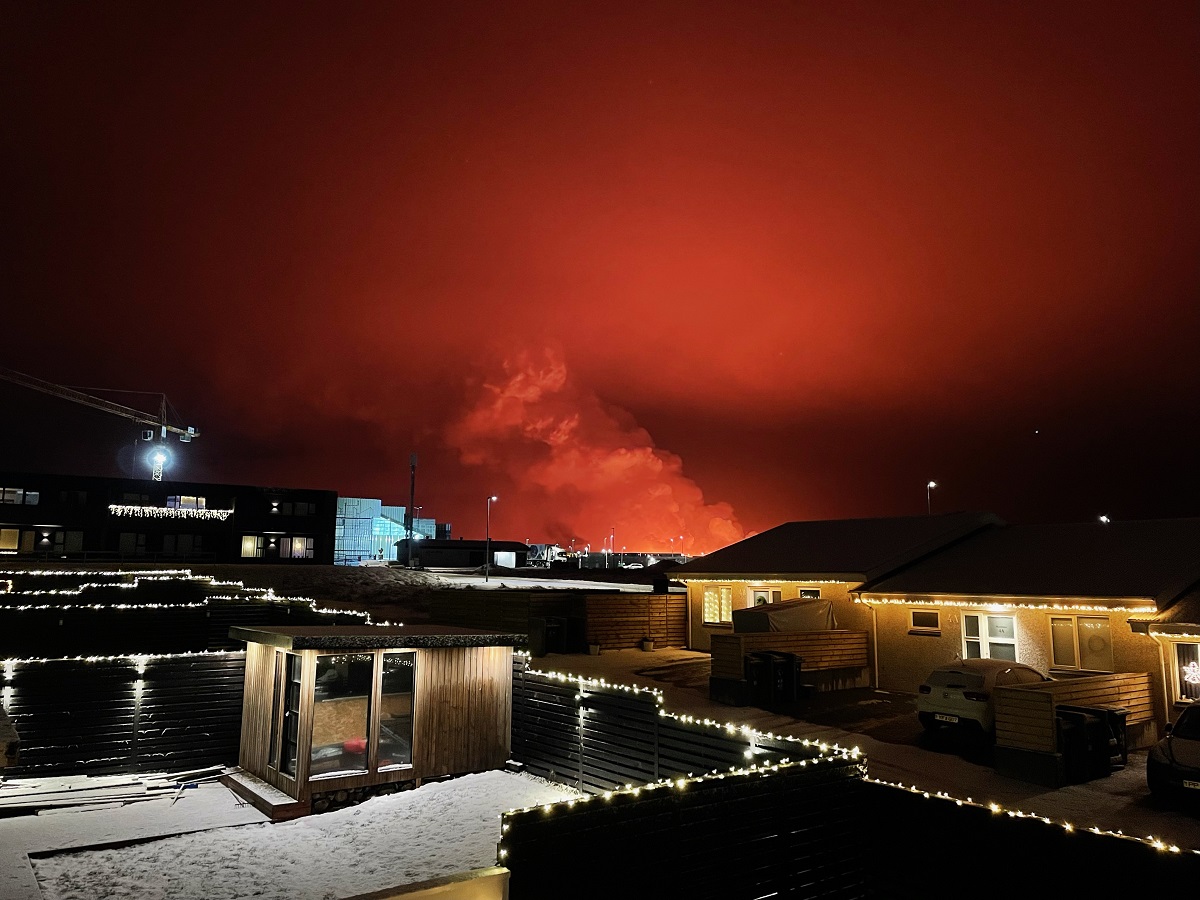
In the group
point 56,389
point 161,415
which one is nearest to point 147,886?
point 56,389

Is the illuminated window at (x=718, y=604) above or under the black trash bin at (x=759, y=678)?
above

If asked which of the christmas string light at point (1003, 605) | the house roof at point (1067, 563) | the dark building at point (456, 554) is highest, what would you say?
the dark building at point (456, 554)

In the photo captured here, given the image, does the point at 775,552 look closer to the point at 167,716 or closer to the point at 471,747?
the point at 471,747

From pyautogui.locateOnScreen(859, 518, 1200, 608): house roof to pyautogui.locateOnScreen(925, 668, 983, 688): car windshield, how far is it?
349 cm

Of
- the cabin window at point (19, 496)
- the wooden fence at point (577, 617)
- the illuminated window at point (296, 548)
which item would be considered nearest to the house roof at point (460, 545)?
the illuminated window at point (296, 548)

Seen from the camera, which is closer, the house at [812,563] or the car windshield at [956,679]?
the car windshield at [956,679]

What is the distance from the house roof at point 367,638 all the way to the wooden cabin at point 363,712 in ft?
0.07

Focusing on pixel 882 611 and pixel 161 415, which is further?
pixel 161 415

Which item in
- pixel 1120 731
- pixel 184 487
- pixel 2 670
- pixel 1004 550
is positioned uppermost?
pixel 184 487

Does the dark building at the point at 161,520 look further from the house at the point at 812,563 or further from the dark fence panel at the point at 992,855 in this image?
the dark fence panel at the point at 992,855

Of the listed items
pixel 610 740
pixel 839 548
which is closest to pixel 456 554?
pixel 839 548

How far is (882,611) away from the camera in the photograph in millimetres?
19969

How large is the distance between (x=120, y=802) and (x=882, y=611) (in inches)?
665

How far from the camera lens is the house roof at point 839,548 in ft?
Result: 69.7
